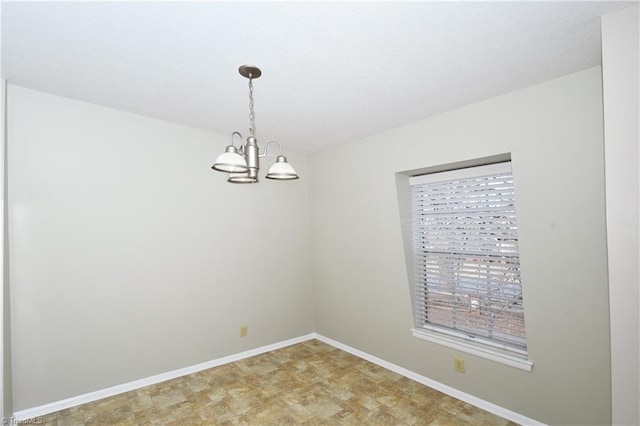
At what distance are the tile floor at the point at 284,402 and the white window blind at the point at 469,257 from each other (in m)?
0.65

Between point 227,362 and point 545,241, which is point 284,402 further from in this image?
point 545,241

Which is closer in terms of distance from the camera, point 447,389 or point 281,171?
point 281,171

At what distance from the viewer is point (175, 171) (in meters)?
3.25

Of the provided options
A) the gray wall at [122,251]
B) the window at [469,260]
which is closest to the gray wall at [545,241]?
the window at [469,260]

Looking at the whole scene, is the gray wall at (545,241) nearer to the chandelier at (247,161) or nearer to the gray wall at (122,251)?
the chandelier at (247,161)

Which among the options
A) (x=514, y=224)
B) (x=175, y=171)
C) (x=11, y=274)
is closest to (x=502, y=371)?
(x=514, y=224)

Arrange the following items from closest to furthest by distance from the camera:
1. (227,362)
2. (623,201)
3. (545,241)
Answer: (623,201) < (545,241) < (227,362)

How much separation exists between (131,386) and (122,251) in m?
1.25

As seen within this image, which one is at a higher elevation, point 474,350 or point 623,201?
point 623,201

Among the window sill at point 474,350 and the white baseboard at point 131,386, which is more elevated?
the window sill at point 474,350

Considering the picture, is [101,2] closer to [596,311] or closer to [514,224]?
[514,224]

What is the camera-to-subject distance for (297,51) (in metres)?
1.90

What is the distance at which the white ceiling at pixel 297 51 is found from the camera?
1563 mm

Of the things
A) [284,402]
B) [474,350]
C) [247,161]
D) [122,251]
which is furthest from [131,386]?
[474,350]
